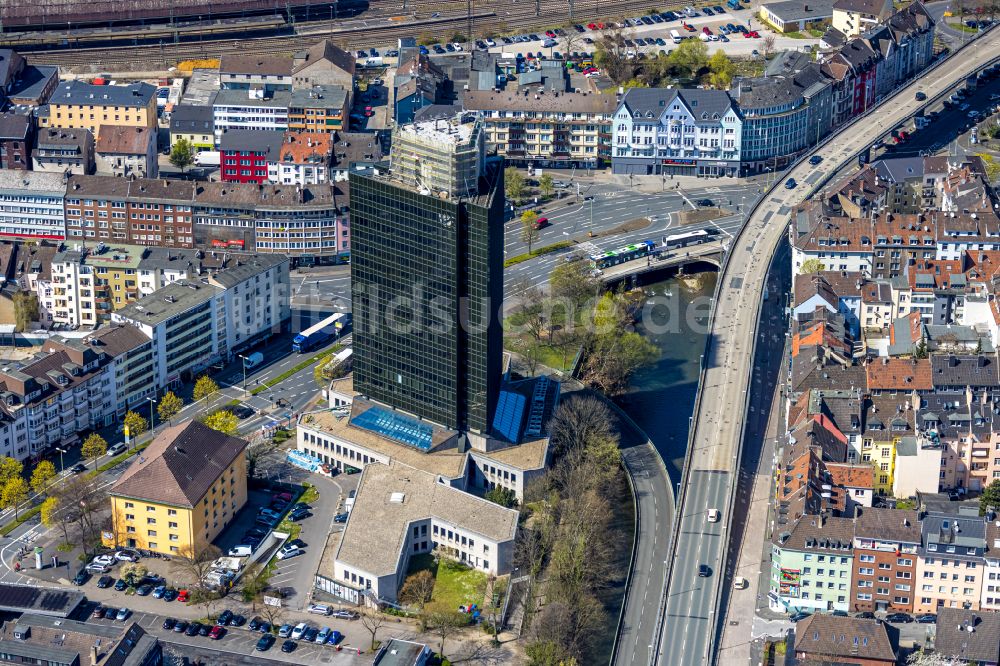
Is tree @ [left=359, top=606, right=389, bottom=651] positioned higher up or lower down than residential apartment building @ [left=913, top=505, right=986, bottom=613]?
lower down

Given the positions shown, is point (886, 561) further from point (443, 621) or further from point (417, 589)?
point (417, 589)

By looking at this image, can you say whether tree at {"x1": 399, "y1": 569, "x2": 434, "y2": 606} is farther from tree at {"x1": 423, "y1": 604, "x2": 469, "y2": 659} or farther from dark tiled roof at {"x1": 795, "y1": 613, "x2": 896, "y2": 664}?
dark tiled roof at {"x1": 795, "y1": 613, "x2": 896, "y2": 664}

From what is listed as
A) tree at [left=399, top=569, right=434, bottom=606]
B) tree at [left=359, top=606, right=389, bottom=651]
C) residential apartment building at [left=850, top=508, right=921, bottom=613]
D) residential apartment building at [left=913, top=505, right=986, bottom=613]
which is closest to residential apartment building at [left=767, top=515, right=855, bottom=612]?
residential apartment building at [left=850, top=508, right=921, bottom=613]

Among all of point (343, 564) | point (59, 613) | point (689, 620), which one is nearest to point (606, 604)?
point (689, 620)

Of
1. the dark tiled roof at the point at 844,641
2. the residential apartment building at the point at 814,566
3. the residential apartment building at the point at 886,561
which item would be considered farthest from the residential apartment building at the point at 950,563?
the dark tiled roof at the point at 844,641

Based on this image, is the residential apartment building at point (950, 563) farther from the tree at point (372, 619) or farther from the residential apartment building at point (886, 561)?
the tree at point (372, 619)

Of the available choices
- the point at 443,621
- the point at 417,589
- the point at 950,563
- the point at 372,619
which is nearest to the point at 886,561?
the point at 950,563

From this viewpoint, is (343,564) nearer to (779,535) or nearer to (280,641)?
(280,641)

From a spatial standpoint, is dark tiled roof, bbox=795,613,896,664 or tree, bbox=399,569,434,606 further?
tree, bbox=399,569,434,606
